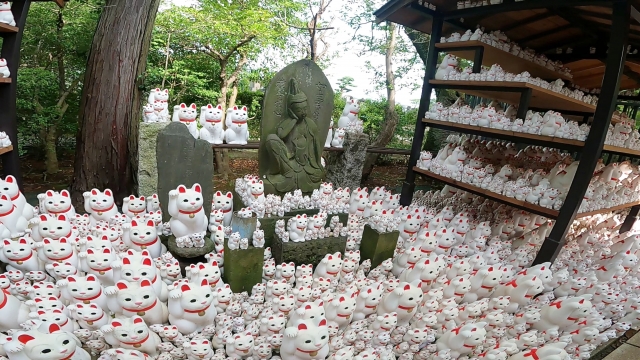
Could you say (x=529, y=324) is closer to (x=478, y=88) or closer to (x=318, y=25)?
(x=478, y=88)

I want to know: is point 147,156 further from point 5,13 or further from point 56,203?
point 5,13

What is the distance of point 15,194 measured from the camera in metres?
2.75

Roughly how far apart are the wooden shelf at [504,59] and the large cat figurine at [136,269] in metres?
3.94

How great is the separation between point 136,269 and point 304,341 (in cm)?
111

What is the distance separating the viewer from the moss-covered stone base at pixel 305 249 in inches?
116

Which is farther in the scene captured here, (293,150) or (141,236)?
(293,150)

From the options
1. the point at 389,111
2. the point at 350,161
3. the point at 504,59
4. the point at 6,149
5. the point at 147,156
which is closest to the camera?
the point at 6,149

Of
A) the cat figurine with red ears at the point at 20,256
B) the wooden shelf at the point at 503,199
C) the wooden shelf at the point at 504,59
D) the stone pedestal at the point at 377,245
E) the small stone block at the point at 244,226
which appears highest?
the wooden shelf at the point at 504,59

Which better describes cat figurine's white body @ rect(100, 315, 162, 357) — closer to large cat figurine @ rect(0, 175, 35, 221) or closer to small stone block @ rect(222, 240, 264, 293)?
small stone block @ rect(222, 240, 264, 293)

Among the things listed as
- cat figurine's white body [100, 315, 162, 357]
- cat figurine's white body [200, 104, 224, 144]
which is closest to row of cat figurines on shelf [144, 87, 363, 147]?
cat figurine's white body [200, 104, 224, 144]

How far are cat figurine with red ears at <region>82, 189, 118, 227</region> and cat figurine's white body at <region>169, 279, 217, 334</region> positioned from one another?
→ 129 cm

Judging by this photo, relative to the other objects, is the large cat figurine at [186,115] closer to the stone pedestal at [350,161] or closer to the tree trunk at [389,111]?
the stone pedestal at [350,161]

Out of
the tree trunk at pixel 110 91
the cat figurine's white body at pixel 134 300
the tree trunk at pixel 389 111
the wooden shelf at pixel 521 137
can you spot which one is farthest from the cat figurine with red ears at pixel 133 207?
the tree trunk at pixel 389 111

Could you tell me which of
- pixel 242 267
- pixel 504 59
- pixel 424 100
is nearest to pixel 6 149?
pixel 242 267
